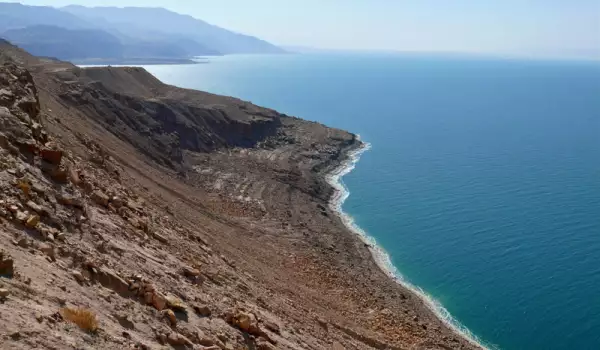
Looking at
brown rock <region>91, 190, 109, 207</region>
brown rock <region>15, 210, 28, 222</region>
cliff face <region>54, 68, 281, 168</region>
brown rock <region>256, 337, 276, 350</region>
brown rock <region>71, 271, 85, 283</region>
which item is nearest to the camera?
brown rock <region>71, 271, 85, 283</region>

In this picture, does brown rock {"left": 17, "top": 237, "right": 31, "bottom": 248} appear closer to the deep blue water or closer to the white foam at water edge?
the white foam at water edge

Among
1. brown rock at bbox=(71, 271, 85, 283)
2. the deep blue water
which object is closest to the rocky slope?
brown rock at bbox=(71, 271, 85, 283)

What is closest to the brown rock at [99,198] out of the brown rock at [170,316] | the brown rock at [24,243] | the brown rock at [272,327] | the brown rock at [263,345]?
the brown rock at [24,243]

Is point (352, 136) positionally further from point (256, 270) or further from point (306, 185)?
point (256, 270)

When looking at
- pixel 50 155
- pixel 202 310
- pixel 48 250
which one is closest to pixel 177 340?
pixel 202 310

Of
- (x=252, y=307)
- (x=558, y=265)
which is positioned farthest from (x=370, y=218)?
(x=252, y=307)

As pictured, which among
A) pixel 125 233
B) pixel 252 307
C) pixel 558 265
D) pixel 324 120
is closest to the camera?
pixel 125 233
